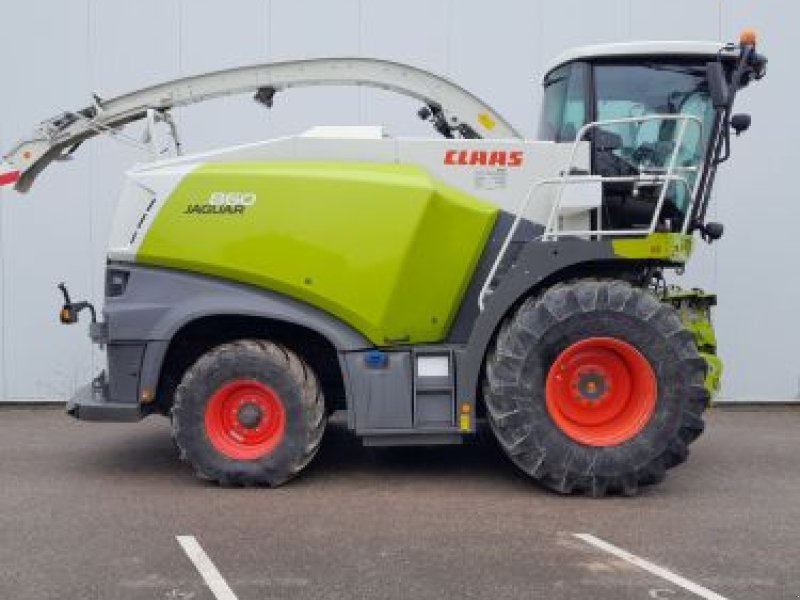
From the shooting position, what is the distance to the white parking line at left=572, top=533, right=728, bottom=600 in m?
3.72

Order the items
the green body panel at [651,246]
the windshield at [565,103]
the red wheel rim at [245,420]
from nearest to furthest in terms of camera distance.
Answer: the green body panel at [651,246]
the red wheel rim at [245,420]
the windshield at [565,103]

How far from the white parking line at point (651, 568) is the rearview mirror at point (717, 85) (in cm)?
278

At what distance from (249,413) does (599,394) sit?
2301mm

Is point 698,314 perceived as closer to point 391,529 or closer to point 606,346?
point 606,346

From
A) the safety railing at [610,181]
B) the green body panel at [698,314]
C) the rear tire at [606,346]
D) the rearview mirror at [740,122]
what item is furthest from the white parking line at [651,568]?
the rearview mirror at [740,122]

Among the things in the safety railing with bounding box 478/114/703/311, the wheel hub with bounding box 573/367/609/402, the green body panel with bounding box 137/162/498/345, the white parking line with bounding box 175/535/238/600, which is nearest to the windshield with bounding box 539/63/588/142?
the safety railing with bounding box 478/114/703/311

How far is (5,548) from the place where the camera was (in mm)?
4336

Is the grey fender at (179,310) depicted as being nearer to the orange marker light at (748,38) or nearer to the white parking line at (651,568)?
the white parking line at (651,568)

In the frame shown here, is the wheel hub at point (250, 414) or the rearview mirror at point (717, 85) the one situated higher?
the rearview mirror at point (717, 85)

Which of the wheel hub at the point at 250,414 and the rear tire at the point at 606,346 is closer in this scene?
the rear tire at the point at 606,346

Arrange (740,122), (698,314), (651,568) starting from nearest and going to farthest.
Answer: (651,568), (740,122), (698,314)

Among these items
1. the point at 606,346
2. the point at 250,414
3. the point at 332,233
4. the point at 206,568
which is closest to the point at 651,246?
the point at 606,346

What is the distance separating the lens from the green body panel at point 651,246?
17.8 feet

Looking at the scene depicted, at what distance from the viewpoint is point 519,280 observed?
543 cm
